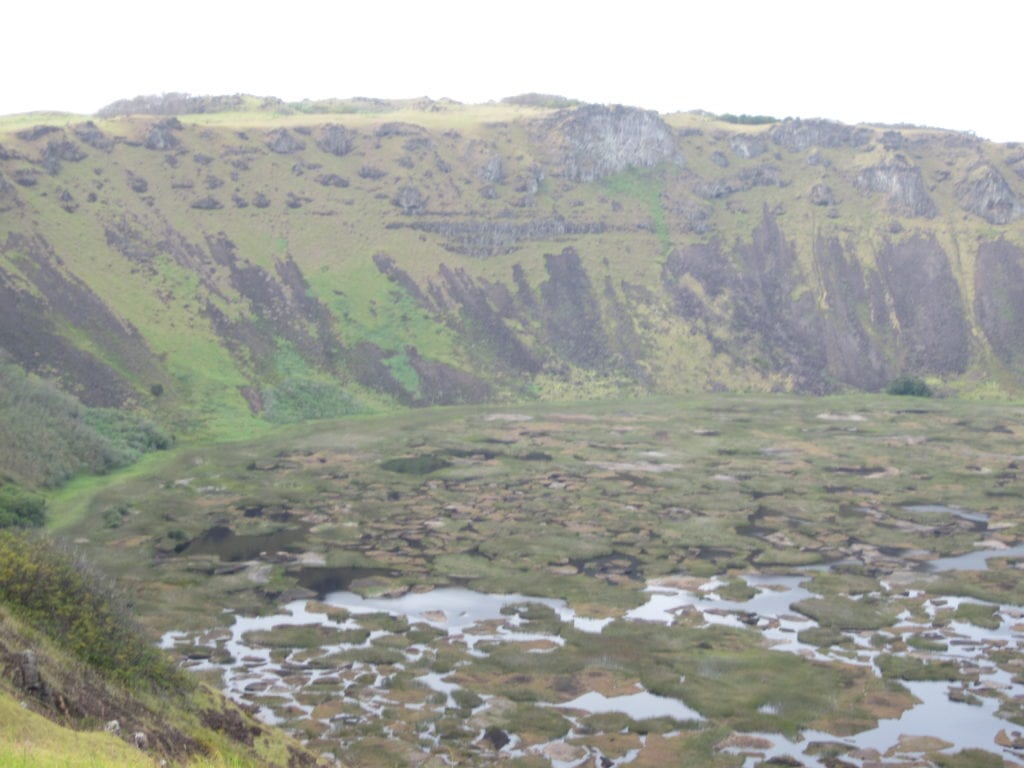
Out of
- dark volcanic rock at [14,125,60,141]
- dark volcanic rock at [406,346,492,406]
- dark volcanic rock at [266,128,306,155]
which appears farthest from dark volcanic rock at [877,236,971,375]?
dark volcanic rock at [14,125,60,141]

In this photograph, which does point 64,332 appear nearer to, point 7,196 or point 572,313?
point 7,196

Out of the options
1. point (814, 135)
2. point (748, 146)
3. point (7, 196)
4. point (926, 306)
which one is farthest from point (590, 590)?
point (814, 135)

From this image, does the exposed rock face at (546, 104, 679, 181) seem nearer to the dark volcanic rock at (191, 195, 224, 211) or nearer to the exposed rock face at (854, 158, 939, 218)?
the exposed rock face at (854, 158, 939, 218)

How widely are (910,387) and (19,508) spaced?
110477 mm

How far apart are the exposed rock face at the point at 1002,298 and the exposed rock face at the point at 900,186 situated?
13518 millimetres

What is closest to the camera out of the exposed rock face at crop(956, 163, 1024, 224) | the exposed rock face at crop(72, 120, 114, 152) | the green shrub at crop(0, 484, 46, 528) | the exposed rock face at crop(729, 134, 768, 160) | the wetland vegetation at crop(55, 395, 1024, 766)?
the wetland vegetation at crop(55, 395, 1024, 766)

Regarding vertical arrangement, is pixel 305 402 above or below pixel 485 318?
below

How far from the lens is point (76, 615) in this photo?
34562 mm

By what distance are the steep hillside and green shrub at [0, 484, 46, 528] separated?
107ft

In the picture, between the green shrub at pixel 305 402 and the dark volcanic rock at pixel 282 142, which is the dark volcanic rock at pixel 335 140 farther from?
the green shrub at pixel 305 402

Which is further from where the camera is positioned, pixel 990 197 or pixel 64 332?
pixel 990 197

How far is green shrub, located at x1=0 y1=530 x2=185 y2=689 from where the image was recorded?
3306 centimetres

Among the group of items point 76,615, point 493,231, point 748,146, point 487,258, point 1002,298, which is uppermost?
point 748,146

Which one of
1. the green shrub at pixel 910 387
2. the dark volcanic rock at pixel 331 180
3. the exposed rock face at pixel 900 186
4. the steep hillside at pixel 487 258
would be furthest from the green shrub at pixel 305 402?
the exposed rock face at pixel 900 186
